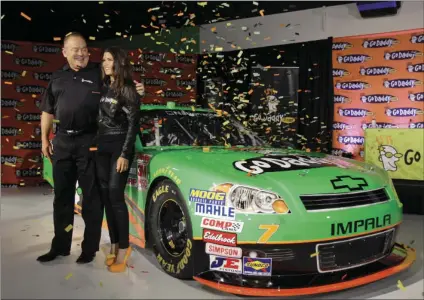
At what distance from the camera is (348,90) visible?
8375 mm

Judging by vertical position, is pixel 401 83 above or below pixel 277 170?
above

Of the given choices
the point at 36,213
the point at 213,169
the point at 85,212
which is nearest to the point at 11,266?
the point at 85,212

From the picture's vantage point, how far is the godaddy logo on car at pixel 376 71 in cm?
789

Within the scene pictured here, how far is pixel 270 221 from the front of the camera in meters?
2.38

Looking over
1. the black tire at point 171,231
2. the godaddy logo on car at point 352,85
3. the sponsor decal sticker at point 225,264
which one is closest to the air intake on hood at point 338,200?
the sponsor decal sticker at point 225,264

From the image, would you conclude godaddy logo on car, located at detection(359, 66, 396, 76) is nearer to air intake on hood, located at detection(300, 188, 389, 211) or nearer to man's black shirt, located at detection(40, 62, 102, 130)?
air intake on hood, located at detection(300, 188, 389, 211)

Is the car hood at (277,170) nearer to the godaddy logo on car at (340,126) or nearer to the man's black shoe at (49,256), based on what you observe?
the man's black shoe at (49,256)

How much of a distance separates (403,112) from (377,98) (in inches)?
21.5

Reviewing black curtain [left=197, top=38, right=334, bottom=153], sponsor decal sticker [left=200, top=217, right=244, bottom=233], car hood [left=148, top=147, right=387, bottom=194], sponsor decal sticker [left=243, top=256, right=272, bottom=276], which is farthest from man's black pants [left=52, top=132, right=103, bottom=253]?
black curtain [left=197, top=38, right=334, bottom=153]

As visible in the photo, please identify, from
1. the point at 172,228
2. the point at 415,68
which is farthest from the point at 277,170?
the point at 415,68

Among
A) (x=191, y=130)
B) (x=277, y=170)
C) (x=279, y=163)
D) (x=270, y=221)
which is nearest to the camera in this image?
(x=270, y=221)

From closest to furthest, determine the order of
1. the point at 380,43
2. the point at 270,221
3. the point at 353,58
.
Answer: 1. the point at 270,221
2. the point at 380,43
3. the point at 353,58

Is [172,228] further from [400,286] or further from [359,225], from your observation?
[400,286]

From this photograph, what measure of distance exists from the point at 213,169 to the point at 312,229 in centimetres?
70
